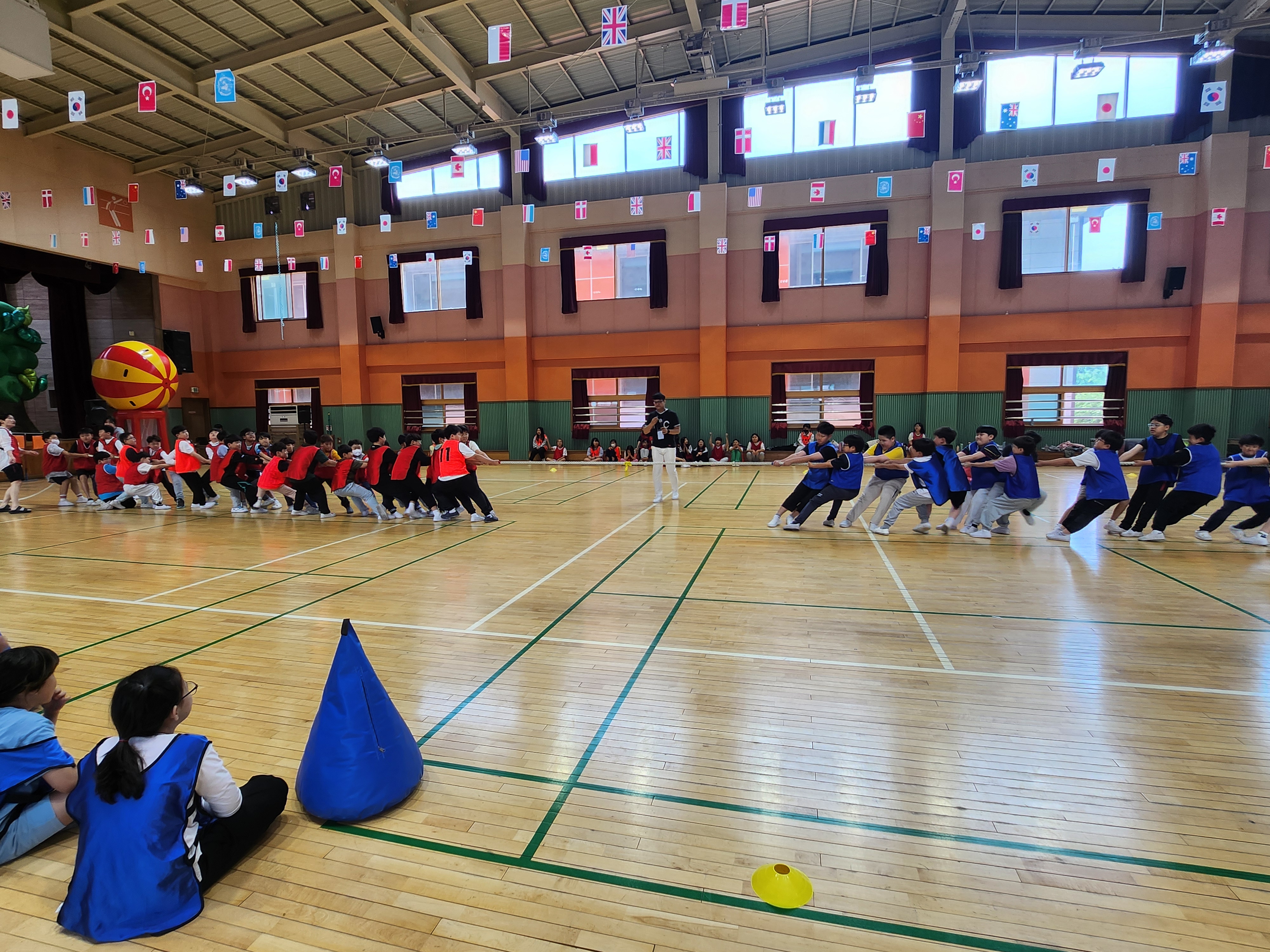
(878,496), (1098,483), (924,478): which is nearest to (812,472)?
(878,496)

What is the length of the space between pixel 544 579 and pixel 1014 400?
15805 mm

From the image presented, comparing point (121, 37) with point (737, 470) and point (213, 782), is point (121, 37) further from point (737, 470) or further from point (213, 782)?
point (213, 782)

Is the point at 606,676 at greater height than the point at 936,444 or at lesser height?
lesser

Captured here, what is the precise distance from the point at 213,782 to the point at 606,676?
2.03 metres

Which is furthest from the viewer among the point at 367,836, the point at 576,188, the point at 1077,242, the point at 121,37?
the point at 576,188

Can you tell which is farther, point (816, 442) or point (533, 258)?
point (533, 258)

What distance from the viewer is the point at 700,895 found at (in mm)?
1976

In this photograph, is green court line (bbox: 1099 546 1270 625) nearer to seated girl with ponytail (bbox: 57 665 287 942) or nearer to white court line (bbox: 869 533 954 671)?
white court line (bbox: 869 533 954 671)

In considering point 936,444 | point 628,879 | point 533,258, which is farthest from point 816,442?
point 533,258

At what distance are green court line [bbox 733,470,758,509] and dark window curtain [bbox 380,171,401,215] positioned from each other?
1466cm

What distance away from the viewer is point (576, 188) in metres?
19.0

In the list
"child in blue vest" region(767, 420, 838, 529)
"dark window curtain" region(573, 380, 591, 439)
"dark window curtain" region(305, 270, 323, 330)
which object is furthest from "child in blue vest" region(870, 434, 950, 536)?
"dark window curtain" region(305, 270, 323, 330)

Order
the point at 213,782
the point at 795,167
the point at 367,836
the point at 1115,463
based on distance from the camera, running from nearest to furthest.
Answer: the point at 213,782 → the point at 367,836 → the point at 1115,463 → the point at 795,167

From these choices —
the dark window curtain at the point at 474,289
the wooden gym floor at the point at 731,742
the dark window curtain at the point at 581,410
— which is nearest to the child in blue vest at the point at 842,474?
the wooden gym floor at the point at 731,742
